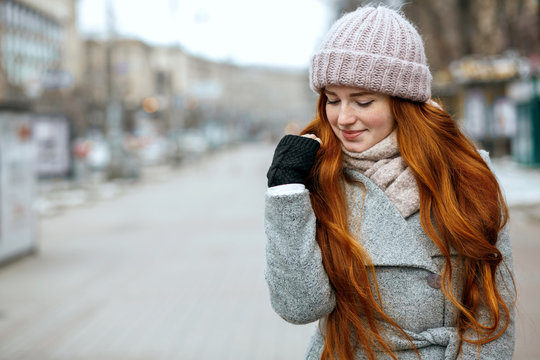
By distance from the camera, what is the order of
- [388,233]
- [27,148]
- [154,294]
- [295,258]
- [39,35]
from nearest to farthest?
[295,258], [388,233], [154,294], [27,148], [39,35]

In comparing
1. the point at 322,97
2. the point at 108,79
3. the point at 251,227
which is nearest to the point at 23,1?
the point at 108,79

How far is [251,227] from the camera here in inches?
449


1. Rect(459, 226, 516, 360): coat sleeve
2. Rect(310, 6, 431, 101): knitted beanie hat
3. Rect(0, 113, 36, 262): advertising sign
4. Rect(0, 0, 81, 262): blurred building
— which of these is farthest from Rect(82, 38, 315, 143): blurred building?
Rect(459, 226, 516, 360): coat sleeve

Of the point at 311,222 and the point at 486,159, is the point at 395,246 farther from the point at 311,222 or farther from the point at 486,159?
the point at 486,159

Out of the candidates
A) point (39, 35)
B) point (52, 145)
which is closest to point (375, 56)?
point (52, 145)

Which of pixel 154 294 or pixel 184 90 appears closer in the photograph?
pixel 154 294

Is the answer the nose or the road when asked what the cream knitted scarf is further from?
the road

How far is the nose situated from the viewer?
6.04 ft

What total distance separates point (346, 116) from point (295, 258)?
1.41 ft

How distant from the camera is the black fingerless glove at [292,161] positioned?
5.82 ft

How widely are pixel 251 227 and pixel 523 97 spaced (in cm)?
1228

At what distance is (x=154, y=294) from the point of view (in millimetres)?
6641

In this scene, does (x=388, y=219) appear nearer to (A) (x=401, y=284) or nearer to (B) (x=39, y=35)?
(A) (x=401, y=284)

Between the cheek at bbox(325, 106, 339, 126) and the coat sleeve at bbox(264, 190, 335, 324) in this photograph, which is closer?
the coat sleeve at bbox(264, 190, 335, 324)
